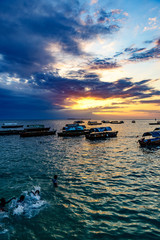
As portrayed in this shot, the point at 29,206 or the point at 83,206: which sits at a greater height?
the point at 29,206

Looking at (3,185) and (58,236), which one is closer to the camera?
(58,236)

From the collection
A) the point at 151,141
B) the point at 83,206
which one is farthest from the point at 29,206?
the point at 151,141

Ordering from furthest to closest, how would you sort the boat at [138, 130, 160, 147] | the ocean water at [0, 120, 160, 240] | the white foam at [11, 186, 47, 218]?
the boat at [138, 130, 160, 147] < the white foam at [11, 186, 47, 218] < the ocean water at [0, 120, 160, 240]

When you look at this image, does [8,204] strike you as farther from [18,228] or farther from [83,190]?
[83,190]

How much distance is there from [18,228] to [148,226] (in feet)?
29.6

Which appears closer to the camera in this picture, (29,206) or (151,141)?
(29,206)

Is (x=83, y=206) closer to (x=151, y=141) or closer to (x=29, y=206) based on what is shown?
(x=29, y=206)

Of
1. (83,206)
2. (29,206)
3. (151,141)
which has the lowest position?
(83,206)

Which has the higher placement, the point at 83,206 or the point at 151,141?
the point at 151,141

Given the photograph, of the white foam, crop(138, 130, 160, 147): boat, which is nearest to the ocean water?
the white foam

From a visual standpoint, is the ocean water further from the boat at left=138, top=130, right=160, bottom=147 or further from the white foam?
the boat at left=138, top=130, right=160, bottom=147

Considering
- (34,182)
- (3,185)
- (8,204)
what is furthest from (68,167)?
(8,204)

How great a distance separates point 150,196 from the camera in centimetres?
1358

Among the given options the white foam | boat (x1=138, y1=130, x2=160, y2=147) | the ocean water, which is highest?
boat (x1=138, y1=130, x2=160, y2=147)
